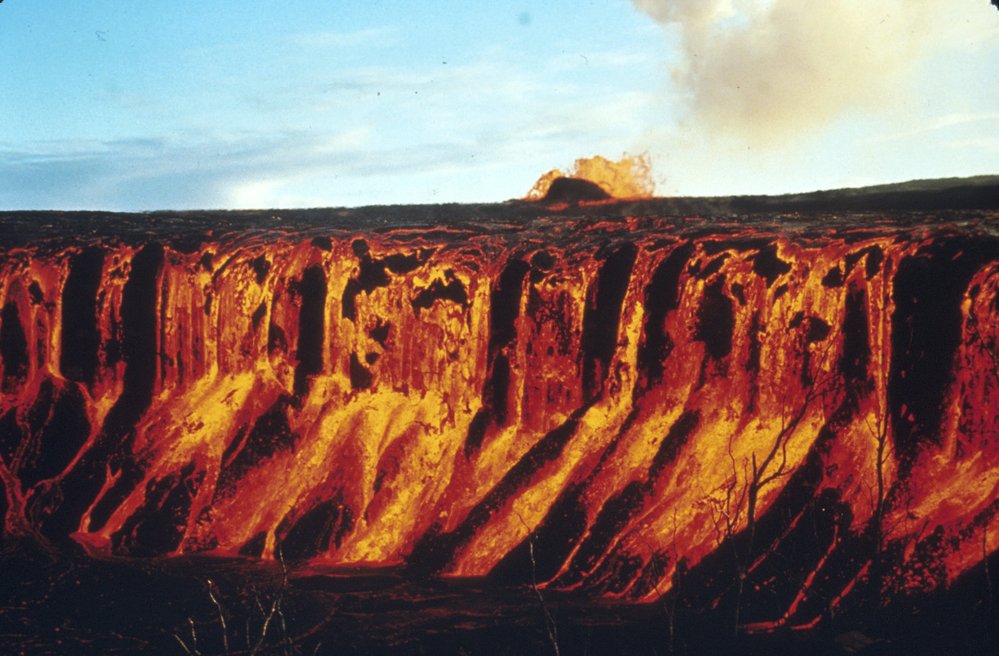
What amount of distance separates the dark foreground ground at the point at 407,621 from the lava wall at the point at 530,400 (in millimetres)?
172

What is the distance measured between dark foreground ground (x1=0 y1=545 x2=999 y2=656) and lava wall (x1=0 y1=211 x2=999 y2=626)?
6.8 inches

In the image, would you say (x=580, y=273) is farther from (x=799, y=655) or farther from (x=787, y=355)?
(x=799, y=655)

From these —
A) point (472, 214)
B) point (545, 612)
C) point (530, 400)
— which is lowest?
point (545, 612)

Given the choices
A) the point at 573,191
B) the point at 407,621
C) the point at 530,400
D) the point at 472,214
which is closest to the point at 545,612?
the point at 407,621

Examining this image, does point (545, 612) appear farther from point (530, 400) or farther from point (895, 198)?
point (895, 198)

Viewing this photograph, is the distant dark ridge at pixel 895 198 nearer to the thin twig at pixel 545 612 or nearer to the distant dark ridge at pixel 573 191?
the distant dark ridge at pixel 573 191

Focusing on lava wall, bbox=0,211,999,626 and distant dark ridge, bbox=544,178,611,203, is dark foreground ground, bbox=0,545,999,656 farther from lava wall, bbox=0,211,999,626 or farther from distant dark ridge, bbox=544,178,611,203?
distant dark ridge, bbox=544,178,611,203

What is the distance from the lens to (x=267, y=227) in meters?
6.02

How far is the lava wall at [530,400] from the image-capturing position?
447 cm

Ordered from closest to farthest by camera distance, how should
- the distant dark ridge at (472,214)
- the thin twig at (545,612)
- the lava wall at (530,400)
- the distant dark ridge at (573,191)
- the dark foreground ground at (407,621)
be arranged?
the thin twig at (545,612) < the dark foreground ground at (407,621) < the lava wall at (530,400) < the distant dark ridge at (472,214) < the distant dark ridge at (573,191)

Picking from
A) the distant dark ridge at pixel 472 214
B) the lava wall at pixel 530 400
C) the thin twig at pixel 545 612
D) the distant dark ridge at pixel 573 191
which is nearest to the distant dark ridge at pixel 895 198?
the distant dark ridge at pixel 472 214

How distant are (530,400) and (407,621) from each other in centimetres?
146

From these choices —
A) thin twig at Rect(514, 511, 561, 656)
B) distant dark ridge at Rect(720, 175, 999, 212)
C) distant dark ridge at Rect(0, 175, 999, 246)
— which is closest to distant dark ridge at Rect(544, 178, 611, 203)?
distant dark ridge at Rect(0, 175, 999, 246)

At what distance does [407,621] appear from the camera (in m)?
4.24
